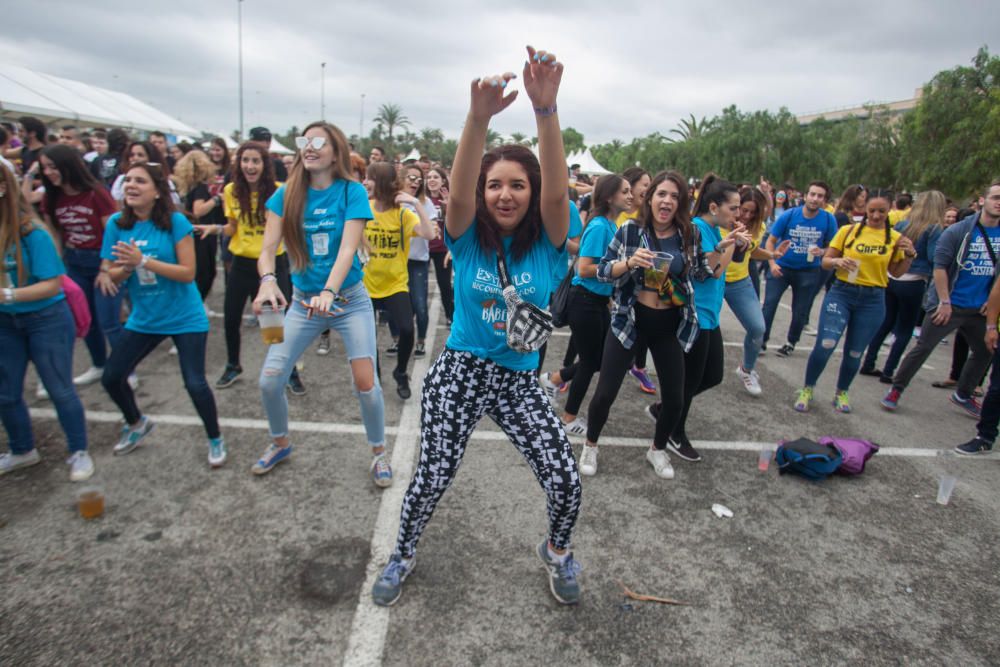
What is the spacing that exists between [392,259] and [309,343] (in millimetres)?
1722

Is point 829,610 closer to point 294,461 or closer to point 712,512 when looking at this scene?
point 712,512

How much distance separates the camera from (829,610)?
8.86ft

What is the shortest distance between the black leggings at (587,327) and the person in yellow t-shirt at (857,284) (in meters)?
2.37

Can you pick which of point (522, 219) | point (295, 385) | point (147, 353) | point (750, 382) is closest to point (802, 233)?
point (750, 382)

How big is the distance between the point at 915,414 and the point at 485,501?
480cm

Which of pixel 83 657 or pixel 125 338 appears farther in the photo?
pixel 125 338

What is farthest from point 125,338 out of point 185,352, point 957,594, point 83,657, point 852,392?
point 852,392

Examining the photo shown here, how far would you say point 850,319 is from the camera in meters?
5.21

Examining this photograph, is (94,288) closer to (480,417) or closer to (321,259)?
(321,259)

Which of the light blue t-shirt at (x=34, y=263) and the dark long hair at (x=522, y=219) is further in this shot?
the light blue t-shirt at (x=34, y=263)

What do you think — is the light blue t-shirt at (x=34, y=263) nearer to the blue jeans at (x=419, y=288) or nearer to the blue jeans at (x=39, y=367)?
the blue jeans at (x=39, y=367)

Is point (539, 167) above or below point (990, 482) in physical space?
above

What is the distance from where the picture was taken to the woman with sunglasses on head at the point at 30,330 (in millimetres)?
3219

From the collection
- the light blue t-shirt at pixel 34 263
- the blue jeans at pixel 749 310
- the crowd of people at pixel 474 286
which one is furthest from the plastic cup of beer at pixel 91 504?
the blue jeans at pixel 749 310
